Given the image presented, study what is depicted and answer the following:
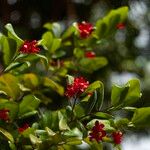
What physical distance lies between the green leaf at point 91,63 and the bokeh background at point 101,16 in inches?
25.0

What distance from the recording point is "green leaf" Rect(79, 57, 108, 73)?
1.79 m

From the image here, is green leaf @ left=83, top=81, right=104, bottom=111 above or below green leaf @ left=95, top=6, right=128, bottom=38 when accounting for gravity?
below

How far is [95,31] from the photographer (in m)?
1.76

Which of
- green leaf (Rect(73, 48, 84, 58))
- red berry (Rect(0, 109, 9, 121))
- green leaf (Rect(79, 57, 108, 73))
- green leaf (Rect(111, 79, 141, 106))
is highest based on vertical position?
green leaf (Rect(73, 48, 84, 58))

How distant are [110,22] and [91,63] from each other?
0.55ft

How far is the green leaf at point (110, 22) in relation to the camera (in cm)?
171

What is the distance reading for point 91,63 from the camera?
5.88 ft

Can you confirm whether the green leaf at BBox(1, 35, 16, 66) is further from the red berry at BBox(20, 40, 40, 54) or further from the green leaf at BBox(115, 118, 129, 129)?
the green leaf at BBox(115, 118, 129, 129)

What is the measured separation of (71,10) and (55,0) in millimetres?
150

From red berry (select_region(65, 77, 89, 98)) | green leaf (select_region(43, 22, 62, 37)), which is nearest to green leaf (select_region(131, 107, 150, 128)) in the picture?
red berry (select_region(65, 77, 89, 98))

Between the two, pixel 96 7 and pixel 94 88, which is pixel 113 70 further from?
pixel 94 88

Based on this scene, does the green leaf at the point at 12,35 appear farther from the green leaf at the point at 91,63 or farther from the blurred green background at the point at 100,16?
the blurred green background at the point at 100,16

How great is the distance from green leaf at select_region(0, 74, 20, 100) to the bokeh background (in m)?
0.97

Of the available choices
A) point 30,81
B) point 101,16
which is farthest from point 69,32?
point 101,16
